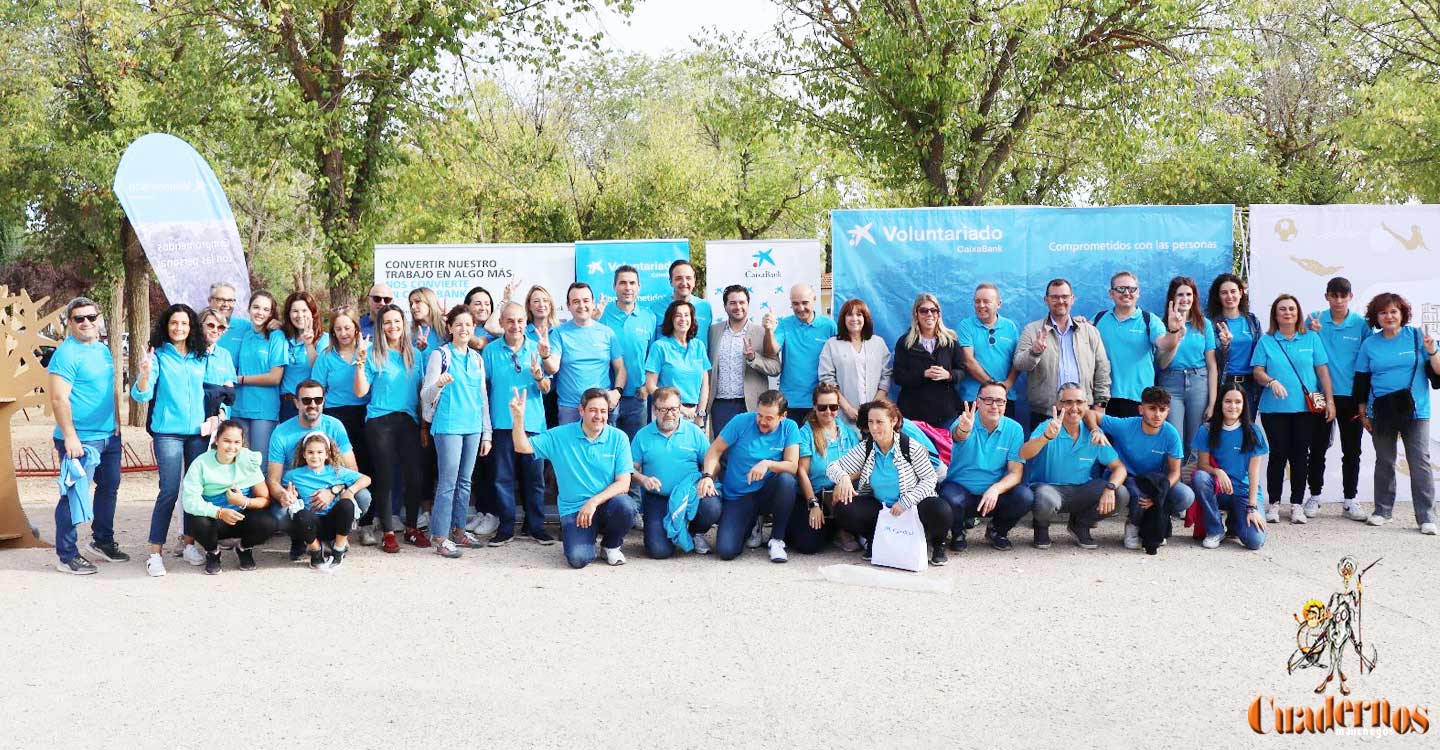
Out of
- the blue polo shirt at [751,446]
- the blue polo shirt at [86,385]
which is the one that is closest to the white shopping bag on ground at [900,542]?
the blue polo shirt at [751,446]

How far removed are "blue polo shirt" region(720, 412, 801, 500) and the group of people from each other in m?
0.02

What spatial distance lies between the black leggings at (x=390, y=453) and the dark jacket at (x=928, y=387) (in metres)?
3.44

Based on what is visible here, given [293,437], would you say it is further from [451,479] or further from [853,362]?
[853,362]

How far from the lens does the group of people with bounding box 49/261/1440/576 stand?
752 centimetres

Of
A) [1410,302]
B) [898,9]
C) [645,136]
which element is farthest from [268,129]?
[645,136]

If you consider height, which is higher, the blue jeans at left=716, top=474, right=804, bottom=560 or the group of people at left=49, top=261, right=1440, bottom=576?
the group of people at left=49, top=261, right=1440, bottom=576

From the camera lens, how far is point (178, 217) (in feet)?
32.6

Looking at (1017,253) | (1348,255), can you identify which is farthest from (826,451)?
(1348,255)

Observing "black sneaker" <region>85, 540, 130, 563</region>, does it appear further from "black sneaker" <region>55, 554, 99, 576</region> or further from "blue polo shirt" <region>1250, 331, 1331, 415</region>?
"blue polo shirt" <region>1250, 331, 1331, 415</region>

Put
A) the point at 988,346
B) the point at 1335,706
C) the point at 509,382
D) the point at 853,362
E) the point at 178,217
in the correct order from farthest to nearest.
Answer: the point at 178,217 < the point at 988,346 < the point at 853,362 < the point at 509,382 < the point at 1335,706

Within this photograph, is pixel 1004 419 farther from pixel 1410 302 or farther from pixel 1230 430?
pixel 1410 302

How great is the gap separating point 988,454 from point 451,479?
11.6 feet

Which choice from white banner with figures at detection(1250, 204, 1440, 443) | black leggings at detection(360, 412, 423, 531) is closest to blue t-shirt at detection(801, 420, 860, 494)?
black leggings at detection(360, 412, 423, 531)

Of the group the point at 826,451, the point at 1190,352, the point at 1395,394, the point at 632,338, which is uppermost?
the point at 632,338
